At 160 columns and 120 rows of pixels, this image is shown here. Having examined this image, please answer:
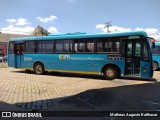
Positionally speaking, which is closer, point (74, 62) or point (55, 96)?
point (55, 96)

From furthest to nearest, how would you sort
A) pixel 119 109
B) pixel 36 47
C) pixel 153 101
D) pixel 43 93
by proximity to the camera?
pixel 36 47 → pixel 43 93 → pixel 153 101 → pixel 119 109

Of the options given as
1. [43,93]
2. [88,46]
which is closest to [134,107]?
[43,93]

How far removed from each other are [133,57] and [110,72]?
5.51 feet

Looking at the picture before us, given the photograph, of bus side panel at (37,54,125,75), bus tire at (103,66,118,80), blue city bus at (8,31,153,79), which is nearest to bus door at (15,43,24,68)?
blue city bus at (8,31,153,79)

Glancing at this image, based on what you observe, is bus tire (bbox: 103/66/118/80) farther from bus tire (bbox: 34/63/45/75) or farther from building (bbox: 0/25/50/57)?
building (bbox: 0/25/50/57)

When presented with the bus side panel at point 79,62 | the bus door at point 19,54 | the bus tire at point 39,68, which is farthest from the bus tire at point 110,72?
the bus door at point 19,54

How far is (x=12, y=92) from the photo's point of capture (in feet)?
30.9

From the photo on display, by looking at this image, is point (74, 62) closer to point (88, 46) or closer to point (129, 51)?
point (88, 46)

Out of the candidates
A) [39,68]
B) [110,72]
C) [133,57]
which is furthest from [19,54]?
[133,57]

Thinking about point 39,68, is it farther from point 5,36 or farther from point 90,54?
point 5,36

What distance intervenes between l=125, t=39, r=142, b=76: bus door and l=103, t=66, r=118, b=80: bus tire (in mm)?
679

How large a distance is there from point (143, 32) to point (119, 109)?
729 centimetres

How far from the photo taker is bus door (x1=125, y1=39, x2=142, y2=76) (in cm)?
1308

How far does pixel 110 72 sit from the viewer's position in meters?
13.9
